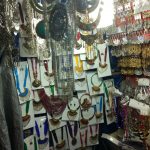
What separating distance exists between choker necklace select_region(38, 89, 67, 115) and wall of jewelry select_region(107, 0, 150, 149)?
65 cm

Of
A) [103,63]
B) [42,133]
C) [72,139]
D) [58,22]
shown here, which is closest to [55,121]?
[42,133]

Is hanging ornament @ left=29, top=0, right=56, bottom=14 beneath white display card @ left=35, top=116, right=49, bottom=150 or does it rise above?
above

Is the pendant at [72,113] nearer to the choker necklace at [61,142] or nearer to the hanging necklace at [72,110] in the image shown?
the hanging necklace at [72,110]

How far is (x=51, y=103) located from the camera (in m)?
2.85

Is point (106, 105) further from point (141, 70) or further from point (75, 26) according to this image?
point (75, 26)

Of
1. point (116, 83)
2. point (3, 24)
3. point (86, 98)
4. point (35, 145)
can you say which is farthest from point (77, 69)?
point (3, 24)

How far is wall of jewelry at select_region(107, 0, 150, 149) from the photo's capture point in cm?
257

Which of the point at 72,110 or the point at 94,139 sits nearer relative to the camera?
the point at 72,110

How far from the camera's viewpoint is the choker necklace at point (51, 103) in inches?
109

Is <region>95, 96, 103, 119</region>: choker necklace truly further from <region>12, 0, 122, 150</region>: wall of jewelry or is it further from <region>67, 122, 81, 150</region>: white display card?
<region>67, 122, 81, 150</region>: white display card

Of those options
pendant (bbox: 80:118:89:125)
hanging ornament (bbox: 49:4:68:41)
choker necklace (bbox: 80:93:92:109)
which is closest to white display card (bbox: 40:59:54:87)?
choker necklace (bbox: 80:93:92:109)

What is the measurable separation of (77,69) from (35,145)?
3.01 feet

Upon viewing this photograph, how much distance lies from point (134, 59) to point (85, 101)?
0.72 metres

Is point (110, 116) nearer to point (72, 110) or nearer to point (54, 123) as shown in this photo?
point (72, 110)
